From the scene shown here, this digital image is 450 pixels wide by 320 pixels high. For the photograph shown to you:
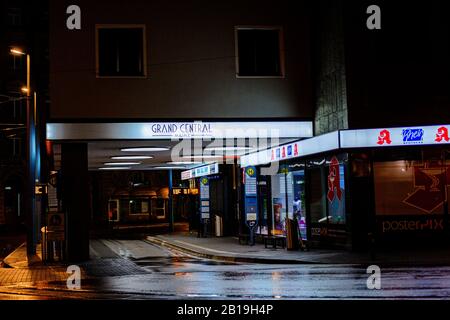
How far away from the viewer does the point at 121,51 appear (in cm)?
2409

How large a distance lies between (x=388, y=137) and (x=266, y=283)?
8.34 metres

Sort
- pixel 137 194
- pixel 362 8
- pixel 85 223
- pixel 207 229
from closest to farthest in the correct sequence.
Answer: pixel 362 8, pixel 85 223, pixel 207 229, pixel 137 194

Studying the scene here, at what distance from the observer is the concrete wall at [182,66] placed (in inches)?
926

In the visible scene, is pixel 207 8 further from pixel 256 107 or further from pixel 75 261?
pixel 75 261

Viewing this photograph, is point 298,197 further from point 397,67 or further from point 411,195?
point 397,67

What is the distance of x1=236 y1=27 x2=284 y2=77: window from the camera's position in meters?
24.8

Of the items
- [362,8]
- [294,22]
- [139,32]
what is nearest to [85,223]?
[139,32]

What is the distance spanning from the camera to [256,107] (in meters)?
24.5

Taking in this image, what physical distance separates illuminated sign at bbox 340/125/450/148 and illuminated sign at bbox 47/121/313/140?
3.00 meters

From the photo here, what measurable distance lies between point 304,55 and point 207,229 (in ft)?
48.4

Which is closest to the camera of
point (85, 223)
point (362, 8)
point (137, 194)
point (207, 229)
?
point (362, 8)

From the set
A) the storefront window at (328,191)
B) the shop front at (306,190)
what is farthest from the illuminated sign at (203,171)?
the storefront window at (328,191)

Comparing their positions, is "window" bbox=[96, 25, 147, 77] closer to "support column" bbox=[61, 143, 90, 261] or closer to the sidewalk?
"support column" bbox=[61, 143, 90, 261]

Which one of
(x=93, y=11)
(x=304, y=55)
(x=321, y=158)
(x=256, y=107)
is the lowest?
(x=321, y=158)
